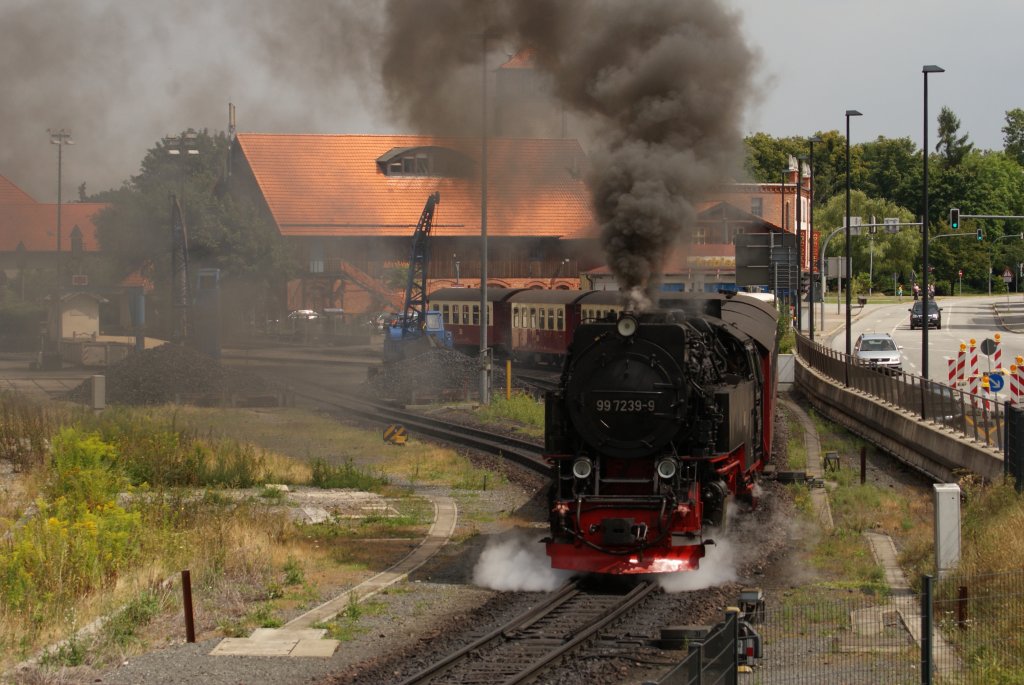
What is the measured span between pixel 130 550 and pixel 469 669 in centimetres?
525

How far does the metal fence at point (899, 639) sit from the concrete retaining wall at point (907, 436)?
7488mm

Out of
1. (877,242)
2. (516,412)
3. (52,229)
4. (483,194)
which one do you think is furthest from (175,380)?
(877,242)

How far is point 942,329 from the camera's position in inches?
2591

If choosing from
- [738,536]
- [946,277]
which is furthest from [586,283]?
[946,277]

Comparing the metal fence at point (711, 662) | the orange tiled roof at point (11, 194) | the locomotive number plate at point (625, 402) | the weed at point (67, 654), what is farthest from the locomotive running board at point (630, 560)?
the orange tiled roof at point (11, 194)

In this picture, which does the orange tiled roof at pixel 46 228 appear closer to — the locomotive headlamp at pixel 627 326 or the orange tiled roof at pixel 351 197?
the orange tiled roof at pixel 351 197

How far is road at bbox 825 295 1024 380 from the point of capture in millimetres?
47875

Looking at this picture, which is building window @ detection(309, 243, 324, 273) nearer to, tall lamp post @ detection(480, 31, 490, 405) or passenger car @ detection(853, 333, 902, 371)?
passenger car @ detection(853, 333, 902, 371)

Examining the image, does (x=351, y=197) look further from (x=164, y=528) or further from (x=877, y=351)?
(x=164, y=528)

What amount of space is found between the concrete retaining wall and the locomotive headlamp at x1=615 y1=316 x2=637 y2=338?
7644 millimetres

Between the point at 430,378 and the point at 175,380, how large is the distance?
754cm

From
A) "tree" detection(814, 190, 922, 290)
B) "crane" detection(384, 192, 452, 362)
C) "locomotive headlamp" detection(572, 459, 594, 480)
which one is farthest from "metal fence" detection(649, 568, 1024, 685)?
"tree" detection(814, 190, 922, 290)

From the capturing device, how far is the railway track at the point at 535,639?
10.3 metres

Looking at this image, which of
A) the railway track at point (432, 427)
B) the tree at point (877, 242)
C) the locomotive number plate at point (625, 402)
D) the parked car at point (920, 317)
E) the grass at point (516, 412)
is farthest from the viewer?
the tree at point (877, 242)
